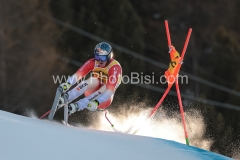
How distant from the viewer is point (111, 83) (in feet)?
30.7

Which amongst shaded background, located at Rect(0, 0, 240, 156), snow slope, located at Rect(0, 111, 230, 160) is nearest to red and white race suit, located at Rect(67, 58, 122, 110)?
snow slope, located at Rect(0, 111, 230, 160)

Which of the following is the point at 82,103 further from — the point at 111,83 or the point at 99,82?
the point at 99,82

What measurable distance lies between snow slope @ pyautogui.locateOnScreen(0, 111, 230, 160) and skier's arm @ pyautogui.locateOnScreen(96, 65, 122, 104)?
1375 millimetres

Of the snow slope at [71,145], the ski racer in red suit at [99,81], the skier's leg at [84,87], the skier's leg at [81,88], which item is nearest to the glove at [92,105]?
the ski racer in red suit at [99,81]

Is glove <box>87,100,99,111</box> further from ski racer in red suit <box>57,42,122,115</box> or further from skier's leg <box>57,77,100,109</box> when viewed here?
skier's leg <box>57,77,100,109</box>

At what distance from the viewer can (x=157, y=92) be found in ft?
75.8

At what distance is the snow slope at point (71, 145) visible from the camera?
6250 millimetres

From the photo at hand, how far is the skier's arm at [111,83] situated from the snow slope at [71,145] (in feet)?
4.51

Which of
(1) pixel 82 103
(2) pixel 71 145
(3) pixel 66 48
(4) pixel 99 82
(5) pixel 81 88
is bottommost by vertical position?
(2) pixel 71 145

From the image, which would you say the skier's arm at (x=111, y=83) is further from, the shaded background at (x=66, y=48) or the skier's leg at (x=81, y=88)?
the shaded background at (x=66, y=48)

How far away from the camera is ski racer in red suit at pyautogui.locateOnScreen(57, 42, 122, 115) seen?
9.21 m

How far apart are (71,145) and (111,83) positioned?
2.74 m

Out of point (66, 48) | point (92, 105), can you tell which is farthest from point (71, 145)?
point (66, 48)

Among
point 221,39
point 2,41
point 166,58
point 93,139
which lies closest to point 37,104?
point 2,41
